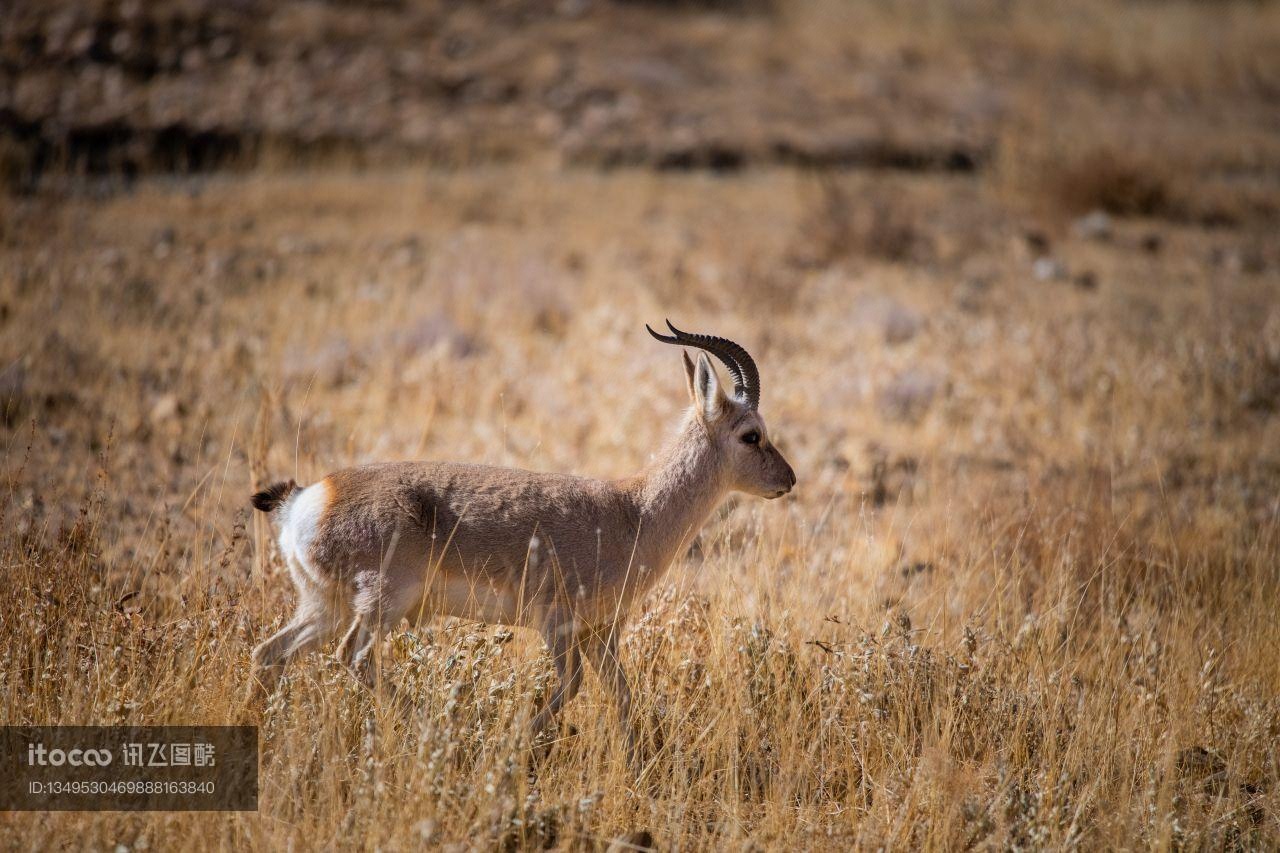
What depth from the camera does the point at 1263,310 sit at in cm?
1322

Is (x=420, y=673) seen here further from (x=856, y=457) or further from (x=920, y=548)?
(x=856, y=457)

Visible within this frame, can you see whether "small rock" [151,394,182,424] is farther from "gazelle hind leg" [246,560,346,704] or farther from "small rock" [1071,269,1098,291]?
"small rock" [1071,269,1098,291]

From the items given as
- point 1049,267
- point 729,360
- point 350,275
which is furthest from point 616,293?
point 729,360

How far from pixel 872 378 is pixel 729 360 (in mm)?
5408

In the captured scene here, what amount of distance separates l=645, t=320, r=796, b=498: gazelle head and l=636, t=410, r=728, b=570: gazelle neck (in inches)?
2.1

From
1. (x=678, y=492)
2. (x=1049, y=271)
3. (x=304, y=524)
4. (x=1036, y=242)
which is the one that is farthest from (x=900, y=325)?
(x=304, y=524)

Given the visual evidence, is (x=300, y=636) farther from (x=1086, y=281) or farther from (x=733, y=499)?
(x=1086, y=281)

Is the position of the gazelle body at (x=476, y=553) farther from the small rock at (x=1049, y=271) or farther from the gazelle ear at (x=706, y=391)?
the small rock at (x=1049, y=271)

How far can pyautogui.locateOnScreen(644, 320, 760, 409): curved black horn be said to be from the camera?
18.2ft

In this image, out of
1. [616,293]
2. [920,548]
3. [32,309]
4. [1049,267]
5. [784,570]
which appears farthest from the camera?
[1049,267]

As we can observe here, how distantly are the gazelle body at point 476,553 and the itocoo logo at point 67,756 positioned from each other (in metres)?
0.69

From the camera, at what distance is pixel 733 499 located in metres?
8.16

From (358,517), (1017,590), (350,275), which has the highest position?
(358,517)

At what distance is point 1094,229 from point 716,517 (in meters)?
11.3
